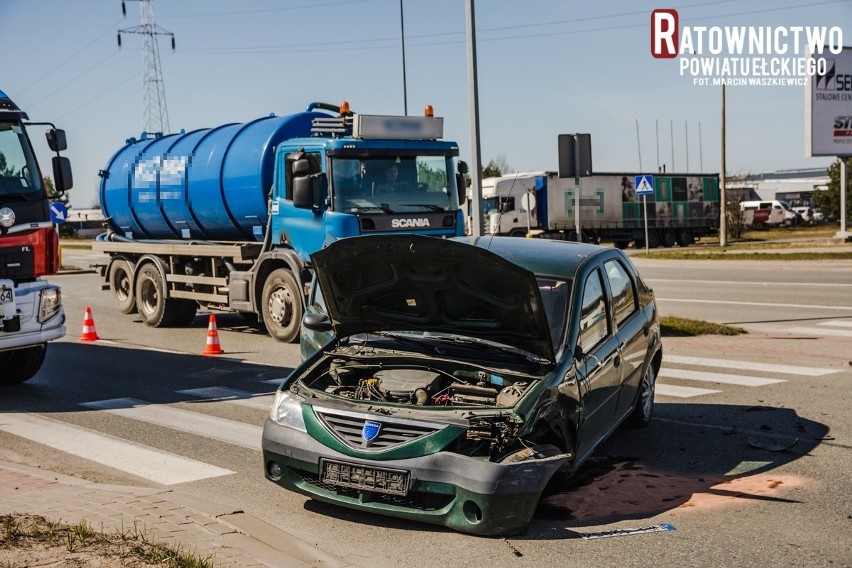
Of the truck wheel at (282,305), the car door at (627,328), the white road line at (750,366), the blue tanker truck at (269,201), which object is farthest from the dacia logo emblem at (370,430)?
the truck wheel at (282,305)

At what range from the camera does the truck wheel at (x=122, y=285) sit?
1911cm

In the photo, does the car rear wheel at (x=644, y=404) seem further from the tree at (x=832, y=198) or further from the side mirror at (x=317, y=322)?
the tree at (x=832, y=198)

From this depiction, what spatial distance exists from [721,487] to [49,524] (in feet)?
13.9

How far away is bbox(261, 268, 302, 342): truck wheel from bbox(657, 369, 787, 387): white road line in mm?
5574

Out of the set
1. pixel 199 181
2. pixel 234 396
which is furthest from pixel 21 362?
pixel 199 181

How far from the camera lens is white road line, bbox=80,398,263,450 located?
337 inches

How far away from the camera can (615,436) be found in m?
8.39

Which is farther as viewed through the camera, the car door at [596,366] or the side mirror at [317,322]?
the side mirror at [317,322]

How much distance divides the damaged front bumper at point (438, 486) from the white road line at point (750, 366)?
6581 millimetres

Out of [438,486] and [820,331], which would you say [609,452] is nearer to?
[438,486]

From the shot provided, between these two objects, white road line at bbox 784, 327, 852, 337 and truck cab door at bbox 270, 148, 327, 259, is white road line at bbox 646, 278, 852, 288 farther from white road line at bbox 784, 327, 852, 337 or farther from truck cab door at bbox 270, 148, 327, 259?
truck cab door at bbox 270, 148, 327, 259

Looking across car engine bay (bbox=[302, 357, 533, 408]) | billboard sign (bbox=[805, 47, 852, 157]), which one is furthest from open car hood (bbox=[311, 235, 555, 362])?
billboard sign (bbox=[805, 47, 852, 157])

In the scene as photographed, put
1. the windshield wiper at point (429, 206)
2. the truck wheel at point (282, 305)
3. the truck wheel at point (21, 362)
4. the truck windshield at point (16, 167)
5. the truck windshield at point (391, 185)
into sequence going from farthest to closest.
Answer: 1. the truck wheel at point (282, 305)
2. the windshield wiper at point (429, 206)
3. the truck windshield at point (391, 185)
4. the truck wheel at point (21, 362)
5. the truck windshield at point (16, 167)

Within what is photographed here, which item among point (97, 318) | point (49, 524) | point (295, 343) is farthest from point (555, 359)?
point (97, 318)
